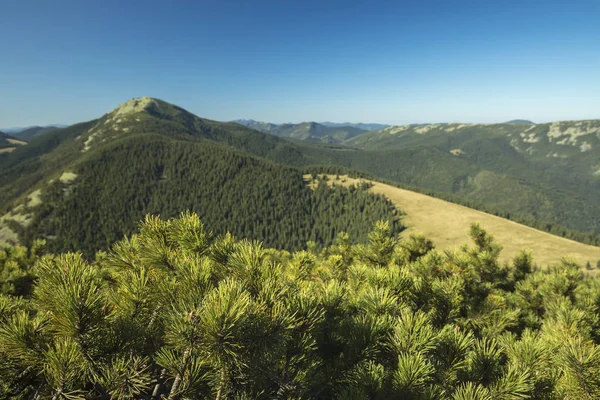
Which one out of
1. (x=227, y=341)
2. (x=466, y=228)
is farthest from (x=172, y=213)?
(x=227, y=341)

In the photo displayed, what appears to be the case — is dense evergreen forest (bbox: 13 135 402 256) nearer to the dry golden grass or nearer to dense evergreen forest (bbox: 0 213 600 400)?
the dry golden grass

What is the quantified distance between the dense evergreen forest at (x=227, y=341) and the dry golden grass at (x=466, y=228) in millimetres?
67567

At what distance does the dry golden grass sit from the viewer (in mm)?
93312

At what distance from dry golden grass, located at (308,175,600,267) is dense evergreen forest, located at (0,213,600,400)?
67.6 m

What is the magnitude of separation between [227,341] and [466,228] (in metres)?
118

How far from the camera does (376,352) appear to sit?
328cm

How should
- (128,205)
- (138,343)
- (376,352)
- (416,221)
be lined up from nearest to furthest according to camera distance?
(138,343), (376,352), (416,221), (128,205)

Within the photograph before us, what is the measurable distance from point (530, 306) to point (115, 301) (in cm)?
1207

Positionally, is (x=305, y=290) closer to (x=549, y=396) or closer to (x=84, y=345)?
(x=84, y=345)

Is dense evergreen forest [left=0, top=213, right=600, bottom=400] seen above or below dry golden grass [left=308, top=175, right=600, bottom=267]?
above

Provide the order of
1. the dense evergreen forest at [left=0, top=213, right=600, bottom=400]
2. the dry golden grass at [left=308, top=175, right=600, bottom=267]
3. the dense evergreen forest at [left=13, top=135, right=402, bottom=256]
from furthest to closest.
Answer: the dense evergreen forest at [left=13, top=135, right=402, bottom=256], the dry golden grass at [left=308, top=175, right=600, bottom=267], the dense evergreen forest at [left=0, top=213, right=600, bottom=400]

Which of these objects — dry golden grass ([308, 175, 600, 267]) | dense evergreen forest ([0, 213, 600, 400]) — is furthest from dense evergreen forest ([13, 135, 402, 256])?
dense evergreen forest ([0, 213, 600, 400])

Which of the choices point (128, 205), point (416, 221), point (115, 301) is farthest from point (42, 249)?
point (128, 205)

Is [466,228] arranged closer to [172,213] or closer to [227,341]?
[227,341]
